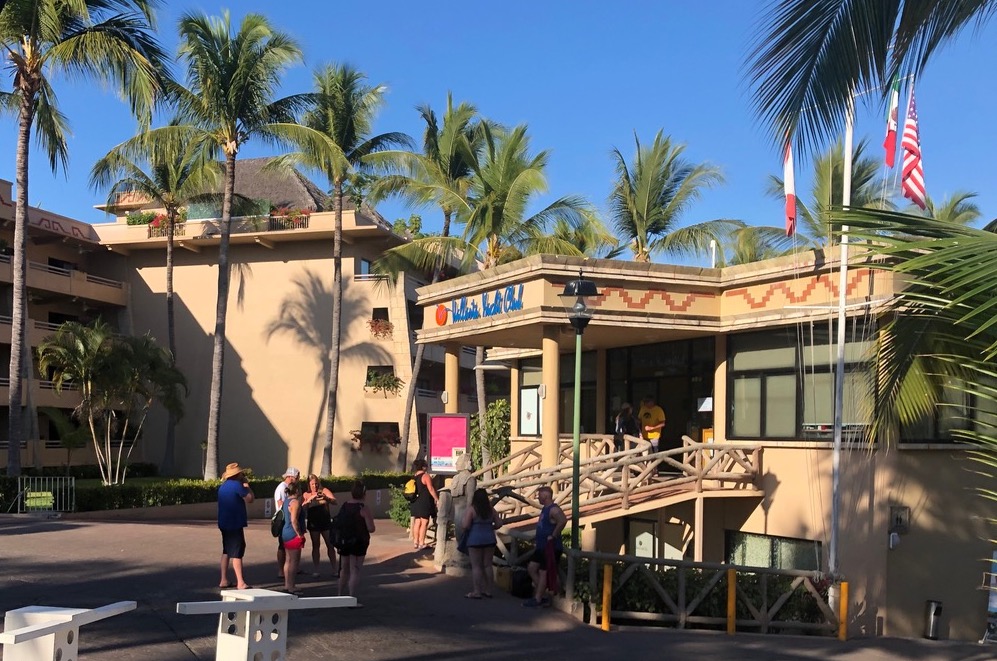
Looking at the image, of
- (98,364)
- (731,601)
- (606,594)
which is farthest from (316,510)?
(98,364)

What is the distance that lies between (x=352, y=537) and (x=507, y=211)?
19509mm

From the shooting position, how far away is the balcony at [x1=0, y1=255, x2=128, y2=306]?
37.1 m

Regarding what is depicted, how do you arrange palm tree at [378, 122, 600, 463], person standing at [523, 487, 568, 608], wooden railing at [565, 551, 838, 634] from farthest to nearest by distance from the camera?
palm tree at [378, 122, 600, 463]
wooden railing at [565, 551, 838, 634]
person standing at [523, 487, 568, 608]

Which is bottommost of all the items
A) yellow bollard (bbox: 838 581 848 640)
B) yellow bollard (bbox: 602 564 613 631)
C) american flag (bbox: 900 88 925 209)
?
yellow bollard (bbox: 838 581 848 640)

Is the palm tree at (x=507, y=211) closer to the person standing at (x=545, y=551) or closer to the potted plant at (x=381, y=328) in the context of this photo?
the potted plant at (x=381, y=328)

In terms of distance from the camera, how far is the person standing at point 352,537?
42.2 ft

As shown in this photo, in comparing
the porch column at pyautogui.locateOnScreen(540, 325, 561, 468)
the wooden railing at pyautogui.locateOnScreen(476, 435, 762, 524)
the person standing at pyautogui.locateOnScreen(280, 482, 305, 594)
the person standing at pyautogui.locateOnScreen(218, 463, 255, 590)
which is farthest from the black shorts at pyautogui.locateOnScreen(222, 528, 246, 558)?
the porch column at pyautogui.locateOnScreen(540, 325, 561, 468)

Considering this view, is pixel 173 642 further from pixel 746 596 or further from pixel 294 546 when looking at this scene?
pixel 746 596

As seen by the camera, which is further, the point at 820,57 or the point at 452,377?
the point at 452,377

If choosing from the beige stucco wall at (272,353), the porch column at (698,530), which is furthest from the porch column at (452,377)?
the beige stucco wall at (272,353)

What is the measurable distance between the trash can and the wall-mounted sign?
828 cm

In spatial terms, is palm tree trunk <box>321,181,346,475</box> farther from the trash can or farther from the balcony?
the trash can

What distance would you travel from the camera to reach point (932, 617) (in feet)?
53.3

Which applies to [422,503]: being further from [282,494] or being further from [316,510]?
[282,494]
